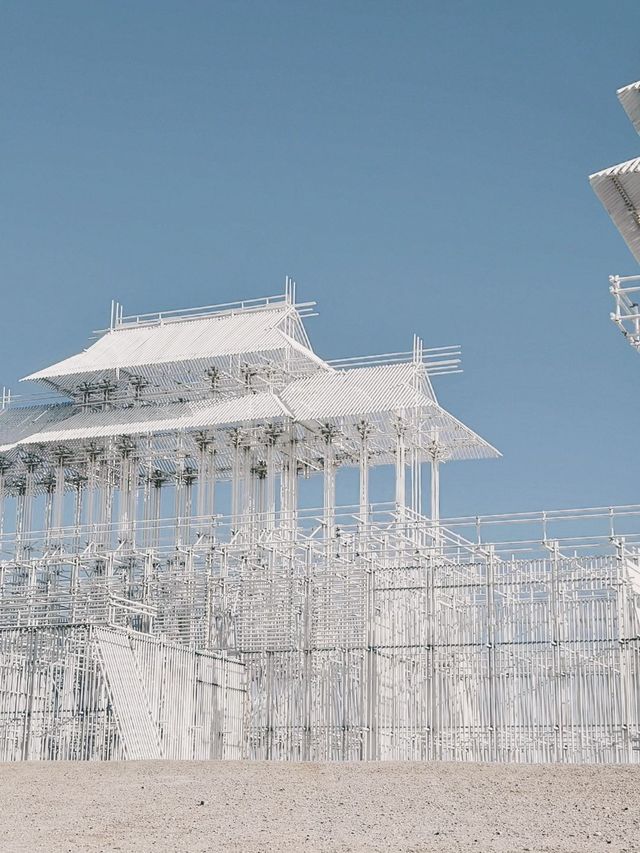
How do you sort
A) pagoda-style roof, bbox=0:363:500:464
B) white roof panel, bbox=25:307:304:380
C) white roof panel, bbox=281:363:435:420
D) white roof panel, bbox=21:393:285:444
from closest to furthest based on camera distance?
white roof panel, bbox=281:363:435:420, pagoda-style roof, bbox=0:363:500:464, white roof panel, bbox=21:393:285:444, white roof panel, bbox=25:307:304:380

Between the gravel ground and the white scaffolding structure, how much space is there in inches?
284

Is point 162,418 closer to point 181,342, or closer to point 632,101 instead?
point 181,342

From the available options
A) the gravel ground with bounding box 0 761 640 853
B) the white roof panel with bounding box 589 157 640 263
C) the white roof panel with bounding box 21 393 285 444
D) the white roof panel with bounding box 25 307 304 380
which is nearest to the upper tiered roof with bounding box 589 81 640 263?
the white roof panel with bounding box 589 157 640 263

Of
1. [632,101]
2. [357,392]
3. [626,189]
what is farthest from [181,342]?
[626,189]

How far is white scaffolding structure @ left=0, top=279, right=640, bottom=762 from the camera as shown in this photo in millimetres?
29016

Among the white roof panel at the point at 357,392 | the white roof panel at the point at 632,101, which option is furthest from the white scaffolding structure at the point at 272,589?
the white roof panel at the point at 632,101

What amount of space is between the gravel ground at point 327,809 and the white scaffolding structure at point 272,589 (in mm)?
7202

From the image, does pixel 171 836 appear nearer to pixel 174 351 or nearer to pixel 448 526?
pixel 448 526

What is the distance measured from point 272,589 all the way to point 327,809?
51.7 ft

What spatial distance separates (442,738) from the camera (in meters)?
29.7

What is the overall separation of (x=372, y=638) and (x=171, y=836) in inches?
592

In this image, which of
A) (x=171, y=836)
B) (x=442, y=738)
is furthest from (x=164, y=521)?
(x=171, y=836)

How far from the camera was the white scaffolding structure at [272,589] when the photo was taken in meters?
29.0

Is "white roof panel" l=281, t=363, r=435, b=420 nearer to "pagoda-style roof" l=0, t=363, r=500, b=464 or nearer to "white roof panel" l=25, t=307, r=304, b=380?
"pagoda-style roof" l=0, t=363, r=500, b=464
